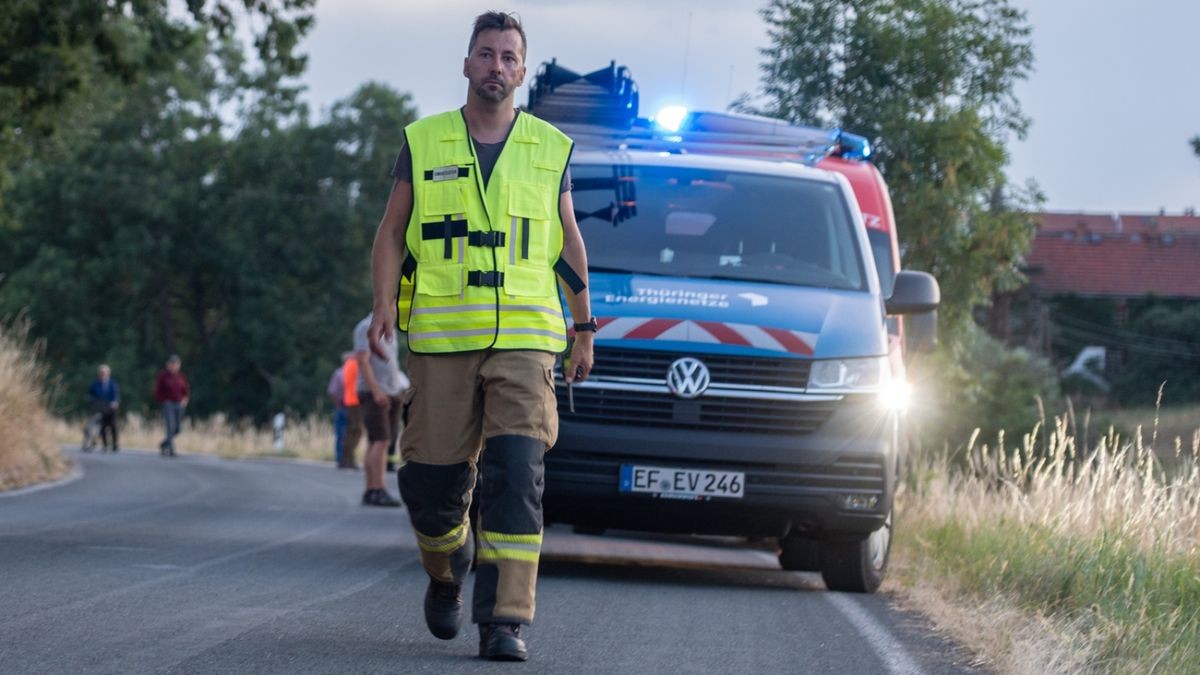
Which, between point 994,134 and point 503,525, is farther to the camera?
point 994,134

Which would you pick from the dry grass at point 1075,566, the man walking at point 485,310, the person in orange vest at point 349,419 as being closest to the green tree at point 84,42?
the person in orange vest at point 349,419

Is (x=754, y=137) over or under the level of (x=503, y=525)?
over

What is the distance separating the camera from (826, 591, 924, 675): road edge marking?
681 centimetres

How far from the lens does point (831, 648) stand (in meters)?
7.19

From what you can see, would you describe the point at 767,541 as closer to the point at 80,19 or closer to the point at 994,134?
the point at 994,134

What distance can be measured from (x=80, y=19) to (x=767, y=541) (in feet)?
37.7

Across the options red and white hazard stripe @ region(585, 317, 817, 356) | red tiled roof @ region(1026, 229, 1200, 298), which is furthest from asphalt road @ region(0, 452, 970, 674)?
red tiled roof @ region(1026, 229, 1200, 298)

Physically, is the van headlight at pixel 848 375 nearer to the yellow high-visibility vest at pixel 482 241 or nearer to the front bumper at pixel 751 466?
the front bumper at pixel 751 466

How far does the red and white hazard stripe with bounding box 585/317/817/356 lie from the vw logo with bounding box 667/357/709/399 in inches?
4.5

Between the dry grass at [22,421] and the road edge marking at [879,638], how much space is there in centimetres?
889

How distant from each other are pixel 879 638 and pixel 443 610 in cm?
202

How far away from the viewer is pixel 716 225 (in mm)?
9961

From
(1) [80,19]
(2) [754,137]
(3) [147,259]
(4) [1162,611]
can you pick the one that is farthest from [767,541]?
(3) [147,259]

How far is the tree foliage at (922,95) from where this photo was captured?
16.9 meters
